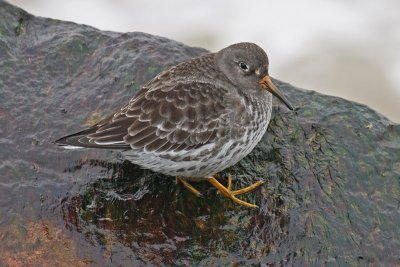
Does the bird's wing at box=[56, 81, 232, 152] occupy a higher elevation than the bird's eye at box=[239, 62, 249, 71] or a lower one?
lower

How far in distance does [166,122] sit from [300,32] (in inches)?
350

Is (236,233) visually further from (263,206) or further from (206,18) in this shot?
(206,18)

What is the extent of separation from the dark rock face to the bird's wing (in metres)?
0.53

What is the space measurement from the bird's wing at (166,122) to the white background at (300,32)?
23.9 ft

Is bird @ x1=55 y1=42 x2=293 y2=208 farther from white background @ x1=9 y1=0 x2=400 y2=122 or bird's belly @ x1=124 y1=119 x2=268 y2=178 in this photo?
white background @ x1=9 y1=0 x2=400 y2=122

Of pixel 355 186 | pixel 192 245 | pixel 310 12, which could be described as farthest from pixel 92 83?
pixel 310 12

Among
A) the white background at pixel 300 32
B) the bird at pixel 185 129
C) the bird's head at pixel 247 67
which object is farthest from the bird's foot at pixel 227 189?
the white background at pixel 300 32

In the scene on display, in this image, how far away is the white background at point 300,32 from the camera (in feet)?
42.0

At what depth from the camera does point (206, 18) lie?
14266mm

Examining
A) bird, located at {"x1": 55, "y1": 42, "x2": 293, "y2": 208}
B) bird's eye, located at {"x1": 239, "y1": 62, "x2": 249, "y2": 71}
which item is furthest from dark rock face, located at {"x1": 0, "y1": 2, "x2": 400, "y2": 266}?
bird's eye, located at {"x1": 239, "y1": 62, "x2": 249, "y2": 71}

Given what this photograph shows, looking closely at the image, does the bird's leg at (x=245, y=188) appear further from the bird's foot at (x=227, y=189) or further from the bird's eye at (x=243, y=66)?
the bird's eye at (x=243, y=66)

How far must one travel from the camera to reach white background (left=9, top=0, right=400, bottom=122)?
1280 centimetres

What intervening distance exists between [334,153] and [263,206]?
107cm

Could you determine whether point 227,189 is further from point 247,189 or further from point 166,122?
point 166,122
